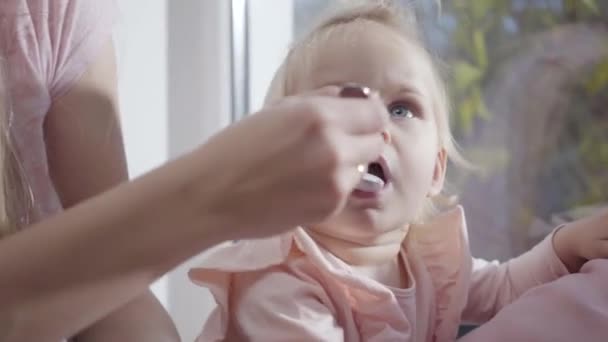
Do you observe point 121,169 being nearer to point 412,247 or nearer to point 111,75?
point 111,75

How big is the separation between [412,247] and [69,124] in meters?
0.31

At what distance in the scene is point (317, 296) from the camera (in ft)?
1.98

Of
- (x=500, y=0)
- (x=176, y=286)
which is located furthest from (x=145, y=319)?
(x=500, y=0)

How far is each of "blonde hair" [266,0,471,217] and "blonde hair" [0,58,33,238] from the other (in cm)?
21

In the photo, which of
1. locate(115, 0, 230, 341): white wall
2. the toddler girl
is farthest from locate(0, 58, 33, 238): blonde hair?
locate(115, 0, 230, 341): white wall

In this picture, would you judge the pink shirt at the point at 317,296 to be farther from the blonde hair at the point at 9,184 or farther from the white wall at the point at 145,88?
the white wall at the point at 145,88

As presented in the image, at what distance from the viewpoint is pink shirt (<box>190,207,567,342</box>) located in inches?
23.1

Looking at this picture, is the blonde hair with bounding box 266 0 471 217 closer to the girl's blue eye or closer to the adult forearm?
the girl's blue eye

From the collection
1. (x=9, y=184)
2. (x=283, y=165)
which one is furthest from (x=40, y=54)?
(x=283, y=165)

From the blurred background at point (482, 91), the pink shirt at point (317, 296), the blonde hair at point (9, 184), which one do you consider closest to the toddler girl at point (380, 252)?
the pink shirt at point (317, 296)

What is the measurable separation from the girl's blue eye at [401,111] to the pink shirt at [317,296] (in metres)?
0.12

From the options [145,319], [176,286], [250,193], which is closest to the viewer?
[250,193]

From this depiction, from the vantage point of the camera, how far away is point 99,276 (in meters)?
0.40

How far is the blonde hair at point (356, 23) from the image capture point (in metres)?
0.69
